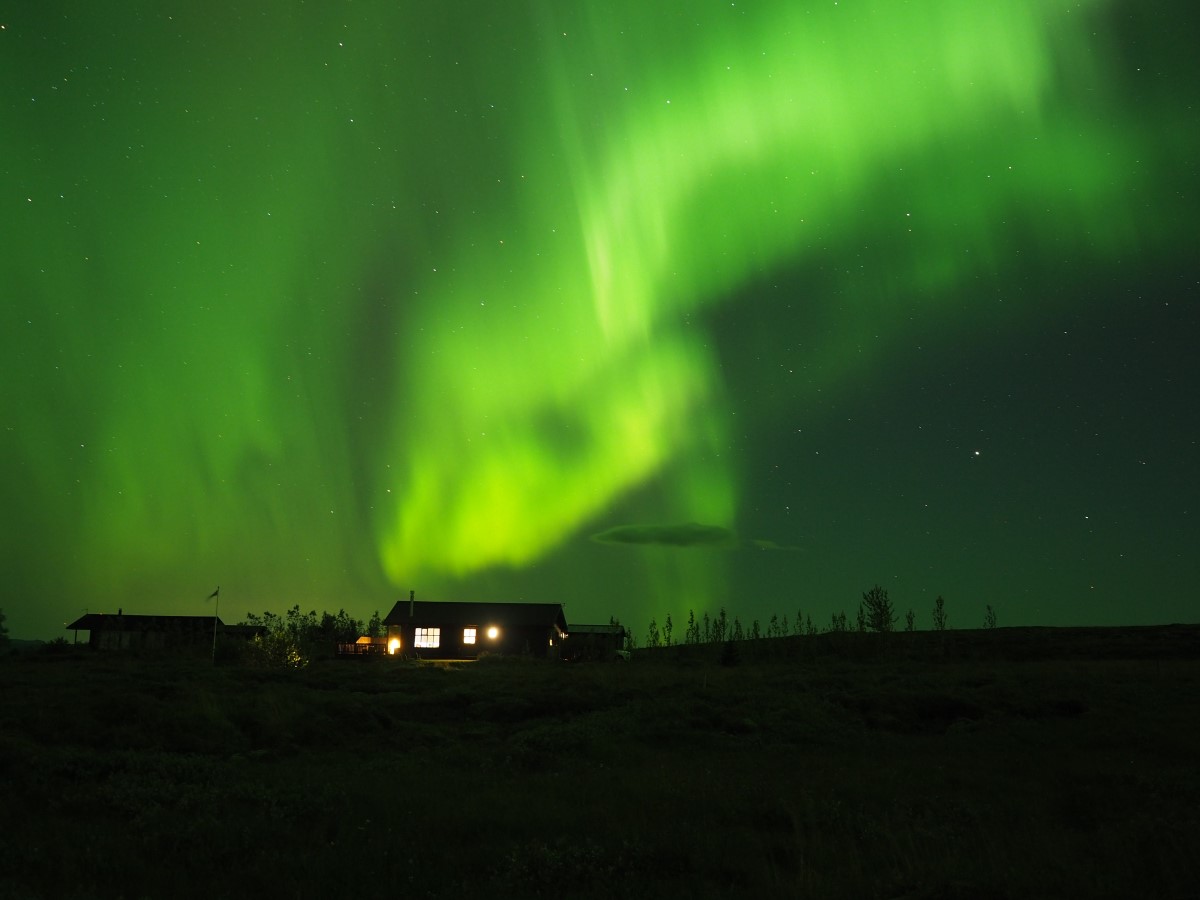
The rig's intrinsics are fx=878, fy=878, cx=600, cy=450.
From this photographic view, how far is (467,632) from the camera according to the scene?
72.8 m

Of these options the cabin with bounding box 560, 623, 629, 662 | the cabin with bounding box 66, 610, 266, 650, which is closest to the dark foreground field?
the cabin with bounding box 560, 623, 629, 662

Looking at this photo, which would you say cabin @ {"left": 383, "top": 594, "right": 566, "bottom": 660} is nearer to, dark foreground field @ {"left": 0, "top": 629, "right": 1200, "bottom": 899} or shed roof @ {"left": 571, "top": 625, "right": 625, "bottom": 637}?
shed roof @ {"left": 571, "top": 625, "right": 625, "bottom": 637}

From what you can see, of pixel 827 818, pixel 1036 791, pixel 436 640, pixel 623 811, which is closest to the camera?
pixel 827 818

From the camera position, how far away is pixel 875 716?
27.3m

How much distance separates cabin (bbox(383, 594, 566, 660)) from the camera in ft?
237

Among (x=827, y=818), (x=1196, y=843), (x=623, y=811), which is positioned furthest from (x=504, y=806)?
(x=1196, y=843)

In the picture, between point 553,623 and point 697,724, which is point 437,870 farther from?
point 553,623

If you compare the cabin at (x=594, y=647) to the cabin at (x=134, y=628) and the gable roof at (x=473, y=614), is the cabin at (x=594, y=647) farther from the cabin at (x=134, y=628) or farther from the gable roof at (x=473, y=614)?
the cabin at (x=134, y=628)

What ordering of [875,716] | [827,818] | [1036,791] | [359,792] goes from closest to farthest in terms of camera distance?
[827,818] → [359,792] → [1036,791] → [875,716]

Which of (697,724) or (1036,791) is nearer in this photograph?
(1036,791)

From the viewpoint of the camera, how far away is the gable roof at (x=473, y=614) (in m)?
73.2

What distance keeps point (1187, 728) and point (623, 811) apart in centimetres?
1850

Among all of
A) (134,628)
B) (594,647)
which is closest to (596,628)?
(594,647)

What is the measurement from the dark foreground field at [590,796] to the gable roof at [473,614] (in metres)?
43.7
